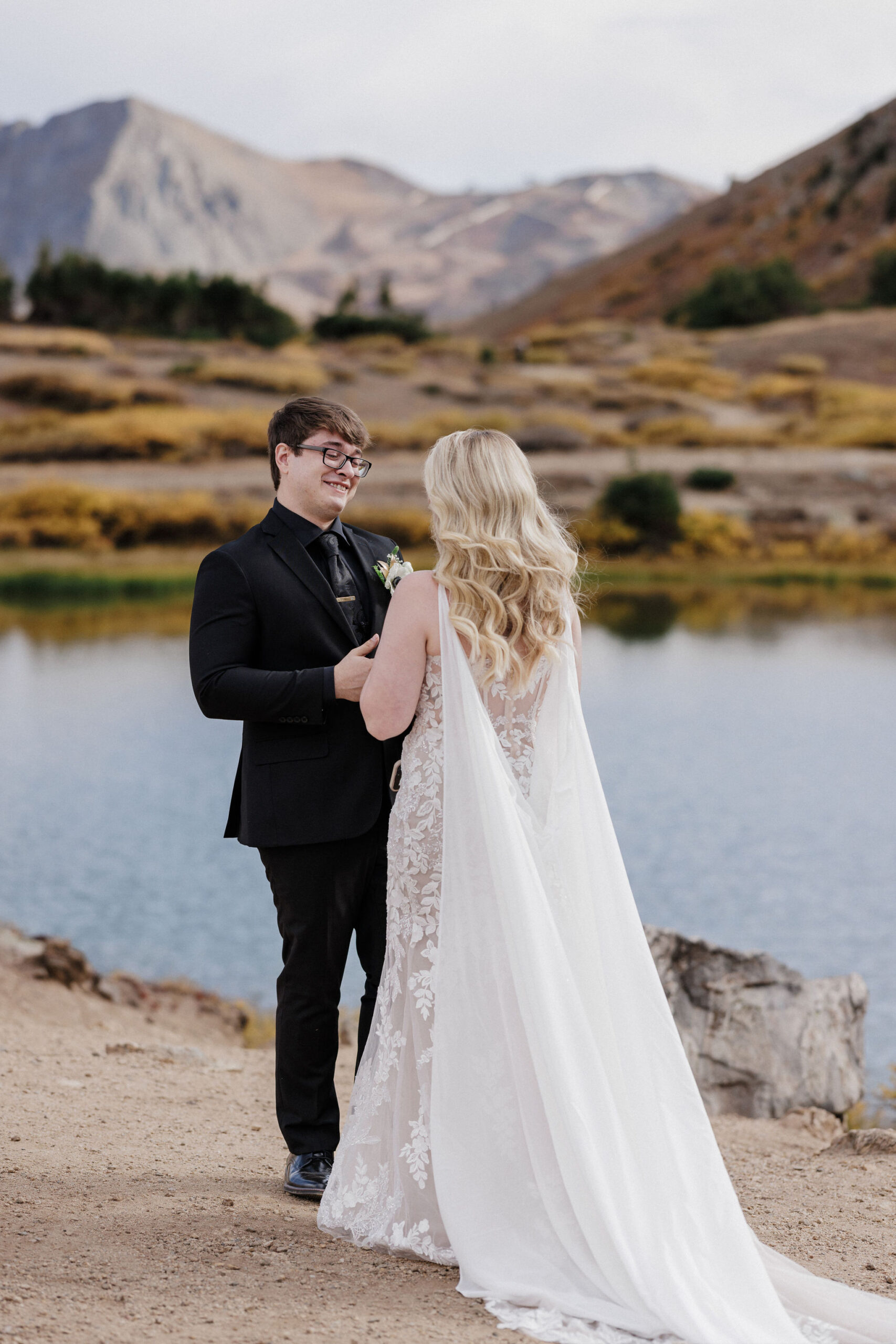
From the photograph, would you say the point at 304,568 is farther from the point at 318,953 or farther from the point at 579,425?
the point at 579,425

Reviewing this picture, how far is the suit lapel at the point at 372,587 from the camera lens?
300 cm

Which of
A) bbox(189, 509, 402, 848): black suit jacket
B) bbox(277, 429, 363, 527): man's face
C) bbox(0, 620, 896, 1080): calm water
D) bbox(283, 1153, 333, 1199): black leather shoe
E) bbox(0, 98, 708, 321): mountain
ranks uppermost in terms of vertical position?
bbox(0, 98, 708, 321): mountain

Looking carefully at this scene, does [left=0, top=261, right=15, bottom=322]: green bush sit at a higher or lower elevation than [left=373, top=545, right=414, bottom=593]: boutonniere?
higher

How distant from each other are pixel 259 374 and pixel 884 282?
87.1ft

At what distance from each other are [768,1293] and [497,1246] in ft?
1.72

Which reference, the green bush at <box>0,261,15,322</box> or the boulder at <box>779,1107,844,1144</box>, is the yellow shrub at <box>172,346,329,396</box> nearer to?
the green bush at <box>0,261,15,322</box>

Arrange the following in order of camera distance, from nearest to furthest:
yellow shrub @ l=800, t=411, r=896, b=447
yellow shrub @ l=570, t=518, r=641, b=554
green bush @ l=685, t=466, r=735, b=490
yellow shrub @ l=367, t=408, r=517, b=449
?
yellow shrub @ l=570, t=518, r=641, b=554 < green bush @ l=685, t=466, r=735, b=490 < yellow shrub @ l=367, t=408, r=517, b=449 < yellow shrub @ l=800, t=411, r=896, b=447

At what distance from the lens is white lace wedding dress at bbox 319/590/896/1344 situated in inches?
→ 87.7

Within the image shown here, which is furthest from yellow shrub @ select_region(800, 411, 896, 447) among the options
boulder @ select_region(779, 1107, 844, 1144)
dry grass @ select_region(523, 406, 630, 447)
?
boulder @ select_region(779, 1107, 844, 1144)

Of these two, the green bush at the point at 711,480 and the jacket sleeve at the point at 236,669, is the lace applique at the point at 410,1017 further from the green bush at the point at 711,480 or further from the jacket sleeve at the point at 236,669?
the green bush at the point at 711,480

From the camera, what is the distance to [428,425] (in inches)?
1056

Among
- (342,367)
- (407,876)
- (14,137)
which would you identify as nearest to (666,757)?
(407,876)

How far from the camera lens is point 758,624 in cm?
2198

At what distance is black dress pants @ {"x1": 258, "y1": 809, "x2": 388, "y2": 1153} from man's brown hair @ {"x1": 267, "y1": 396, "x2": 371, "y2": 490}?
90 centimetres
